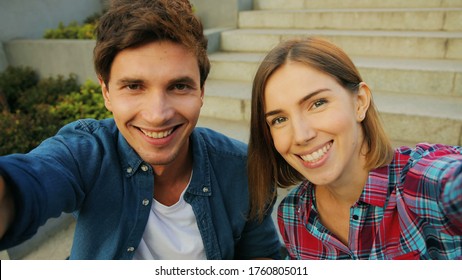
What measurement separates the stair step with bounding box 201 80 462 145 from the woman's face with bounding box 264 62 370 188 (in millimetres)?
1897

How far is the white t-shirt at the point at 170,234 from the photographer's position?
1.60m

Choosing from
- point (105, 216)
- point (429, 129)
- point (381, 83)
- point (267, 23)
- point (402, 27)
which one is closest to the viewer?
point (105, 216)

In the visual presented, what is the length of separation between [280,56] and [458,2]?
4.38m

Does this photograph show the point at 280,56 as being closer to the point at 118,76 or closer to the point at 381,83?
the point at 118,76

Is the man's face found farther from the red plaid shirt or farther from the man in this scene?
the red plaid shirt

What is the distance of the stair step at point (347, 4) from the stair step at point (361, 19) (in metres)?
0.20

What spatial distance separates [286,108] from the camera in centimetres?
140

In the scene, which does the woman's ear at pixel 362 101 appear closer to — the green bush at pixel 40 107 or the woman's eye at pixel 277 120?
the woman's eye at pixel 277 120

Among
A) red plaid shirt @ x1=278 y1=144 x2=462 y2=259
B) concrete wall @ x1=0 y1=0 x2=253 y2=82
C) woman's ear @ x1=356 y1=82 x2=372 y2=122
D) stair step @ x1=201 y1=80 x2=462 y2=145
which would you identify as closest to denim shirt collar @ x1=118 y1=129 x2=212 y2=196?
red plaid shirt @ x1=278 y1=144 x2=462 y2=259

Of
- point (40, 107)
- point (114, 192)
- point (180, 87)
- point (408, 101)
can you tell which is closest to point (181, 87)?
point (180, 87)

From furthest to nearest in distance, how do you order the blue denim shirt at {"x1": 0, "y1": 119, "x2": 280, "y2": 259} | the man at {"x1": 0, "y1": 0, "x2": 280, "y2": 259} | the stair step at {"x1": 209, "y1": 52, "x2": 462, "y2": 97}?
the stair step at {"x1": 209, "y1": 52, "x2": 462, "y2": 97}, the man at {"x1": 0, "y1": 0, "x2": 280, "y2": 259}, the blue denim shirt at {"x1": 0, "y1": 119, "x2": 280, "y2": 259}

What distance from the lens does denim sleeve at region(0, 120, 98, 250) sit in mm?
1106

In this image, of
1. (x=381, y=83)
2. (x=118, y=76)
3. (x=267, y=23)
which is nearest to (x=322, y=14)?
(x=267, y=23)

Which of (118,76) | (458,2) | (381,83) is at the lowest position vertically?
(381,83)
